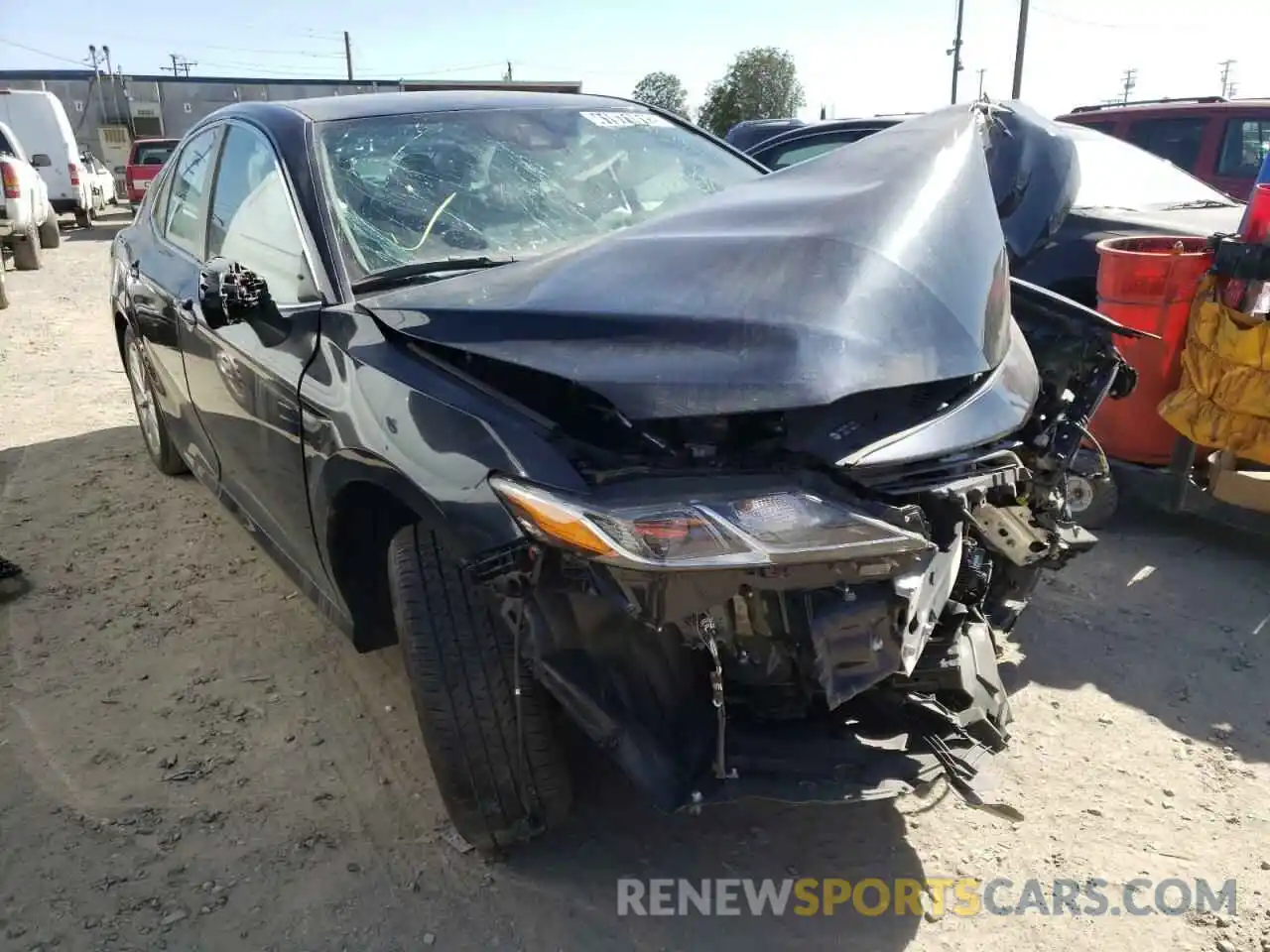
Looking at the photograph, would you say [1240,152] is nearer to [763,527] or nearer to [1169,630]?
[1169,630]

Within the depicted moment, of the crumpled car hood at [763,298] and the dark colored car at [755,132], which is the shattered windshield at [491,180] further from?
the dark colored car at [755,132]

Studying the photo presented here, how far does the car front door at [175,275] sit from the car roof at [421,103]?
43 cm

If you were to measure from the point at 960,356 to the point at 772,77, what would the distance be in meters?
43.6

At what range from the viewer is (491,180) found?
305 cm

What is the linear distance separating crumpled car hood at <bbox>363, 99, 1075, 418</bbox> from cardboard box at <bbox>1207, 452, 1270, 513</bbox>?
6.23 ft

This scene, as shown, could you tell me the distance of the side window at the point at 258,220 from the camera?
9.09ft

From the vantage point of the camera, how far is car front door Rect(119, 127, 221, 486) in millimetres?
3721

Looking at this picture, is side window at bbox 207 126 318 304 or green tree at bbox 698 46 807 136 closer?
side window at bbox 207 126 318 304

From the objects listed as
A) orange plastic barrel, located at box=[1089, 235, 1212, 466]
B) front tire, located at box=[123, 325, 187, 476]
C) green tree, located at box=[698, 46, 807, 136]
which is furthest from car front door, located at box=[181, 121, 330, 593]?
green tree, located at box=[698, 46, 807, 136]

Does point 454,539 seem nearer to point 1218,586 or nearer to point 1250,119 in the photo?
point 1218,586

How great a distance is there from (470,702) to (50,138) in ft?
63.7

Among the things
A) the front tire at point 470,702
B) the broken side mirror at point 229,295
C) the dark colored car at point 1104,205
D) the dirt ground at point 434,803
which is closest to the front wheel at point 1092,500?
the dirt ground at point 434,803

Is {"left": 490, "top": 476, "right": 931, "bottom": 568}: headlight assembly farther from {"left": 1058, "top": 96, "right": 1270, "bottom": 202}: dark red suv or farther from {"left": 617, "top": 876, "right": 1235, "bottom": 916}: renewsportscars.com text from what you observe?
{"left": 1058, "top": 96, "right": 1270, "bottom": 202}: dark red suv

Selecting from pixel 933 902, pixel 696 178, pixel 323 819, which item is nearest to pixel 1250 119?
pixel 696 178
